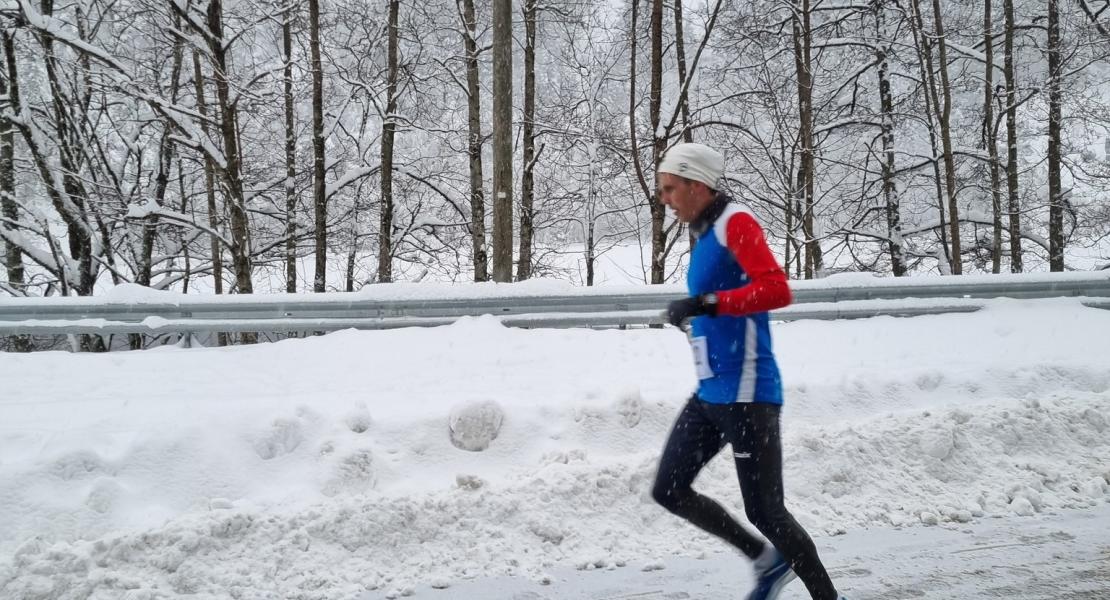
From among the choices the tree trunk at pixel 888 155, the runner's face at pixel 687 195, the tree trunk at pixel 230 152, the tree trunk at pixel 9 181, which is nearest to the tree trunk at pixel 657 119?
the tree trunk at pixel 888 155

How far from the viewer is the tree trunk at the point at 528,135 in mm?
13859

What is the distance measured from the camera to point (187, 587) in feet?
10.5

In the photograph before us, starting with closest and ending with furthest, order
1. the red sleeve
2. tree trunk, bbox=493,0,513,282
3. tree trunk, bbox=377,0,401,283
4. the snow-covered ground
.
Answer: the red sleeve, the snow-covered ground, tree trunk, bbox=493,0,513,282, tree trunk, bbox=377,0,401,283

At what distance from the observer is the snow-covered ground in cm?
338

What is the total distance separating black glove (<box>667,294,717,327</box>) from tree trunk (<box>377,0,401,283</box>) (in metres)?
11.6

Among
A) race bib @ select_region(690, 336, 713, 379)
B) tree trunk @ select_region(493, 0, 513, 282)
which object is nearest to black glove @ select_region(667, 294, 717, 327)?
race bib @ select_region(690, 336, 713, 379)

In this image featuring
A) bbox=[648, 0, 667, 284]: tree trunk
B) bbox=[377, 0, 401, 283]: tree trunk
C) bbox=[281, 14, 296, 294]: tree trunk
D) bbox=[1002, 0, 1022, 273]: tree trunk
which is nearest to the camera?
bbox=[648, 0, 667, 284]: tree trunk

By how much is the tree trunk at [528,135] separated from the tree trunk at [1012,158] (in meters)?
9.20

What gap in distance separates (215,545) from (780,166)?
13.1m

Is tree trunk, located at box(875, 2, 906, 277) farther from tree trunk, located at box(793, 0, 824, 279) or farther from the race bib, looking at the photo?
the race bib

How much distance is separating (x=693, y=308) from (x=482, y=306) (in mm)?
4715

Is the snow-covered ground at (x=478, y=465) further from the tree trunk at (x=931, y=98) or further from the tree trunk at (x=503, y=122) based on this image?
the tree trunk at (x=931, y=98)

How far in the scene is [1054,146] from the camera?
1416 centimetres

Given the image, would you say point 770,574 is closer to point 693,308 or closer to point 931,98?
point 693,308
